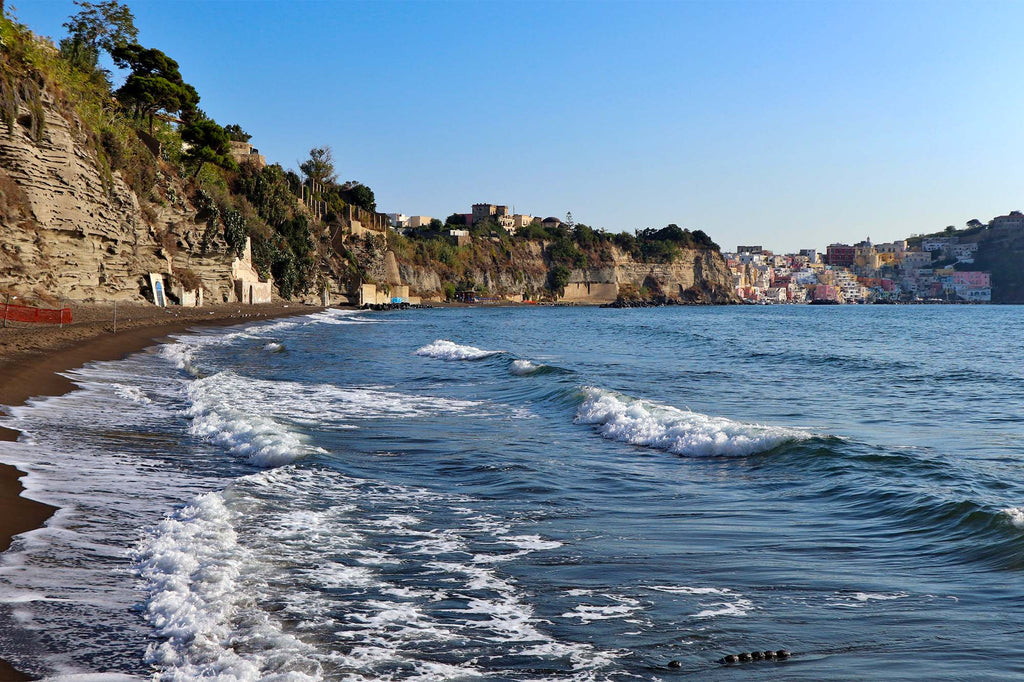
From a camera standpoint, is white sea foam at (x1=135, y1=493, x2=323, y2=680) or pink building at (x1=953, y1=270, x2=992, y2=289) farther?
pink building at (x1=953, y1=270, x2=992, y2=289)

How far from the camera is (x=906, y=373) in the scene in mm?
24391

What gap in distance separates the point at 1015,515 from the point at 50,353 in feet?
56.7

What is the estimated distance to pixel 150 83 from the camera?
5219 centimetres

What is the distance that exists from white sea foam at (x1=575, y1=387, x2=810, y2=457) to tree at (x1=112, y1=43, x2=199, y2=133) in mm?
48195

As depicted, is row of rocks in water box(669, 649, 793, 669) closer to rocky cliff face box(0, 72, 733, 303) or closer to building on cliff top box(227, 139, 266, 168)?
rocky cliff face box(0, 72, 733, 303)

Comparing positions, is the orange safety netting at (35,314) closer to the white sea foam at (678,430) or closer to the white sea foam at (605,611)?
the white sea foam at (678,430)

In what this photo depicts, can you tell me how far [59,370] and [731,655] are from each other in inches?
579

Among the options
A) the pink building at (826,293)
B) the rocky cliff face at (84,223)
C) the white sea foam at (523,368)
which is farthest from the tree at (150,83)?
the pink building at (826,293)

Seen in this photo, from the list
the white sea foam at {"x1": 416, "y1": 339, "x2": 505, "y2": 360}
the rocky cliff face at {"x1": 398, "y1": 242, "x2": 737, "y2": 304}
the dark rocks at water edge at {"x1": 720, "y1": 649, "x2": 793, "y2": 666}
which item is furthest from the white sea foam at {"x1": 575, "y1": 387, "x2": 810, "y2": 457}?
the rocky cliff face at {"x1": 398, "y1": 242, "x2": 737, "y2": 304}

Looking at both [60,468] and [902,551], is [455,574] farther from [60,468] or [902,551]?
[60,468]

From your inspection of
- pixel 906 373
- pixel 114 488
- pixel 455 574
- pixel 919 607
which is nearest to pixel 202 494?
pixel 114 488

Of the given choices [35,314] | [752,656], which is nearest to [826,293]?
[35,314]

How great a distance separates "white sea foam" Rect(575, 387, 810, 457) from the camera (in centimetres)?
1138

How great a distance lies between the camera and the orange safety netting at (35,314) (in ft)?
74.4
